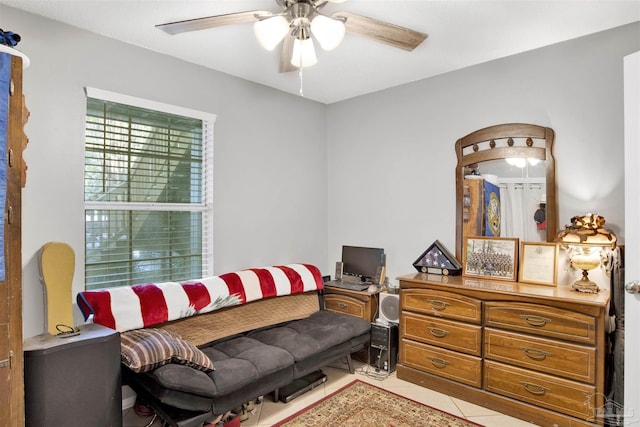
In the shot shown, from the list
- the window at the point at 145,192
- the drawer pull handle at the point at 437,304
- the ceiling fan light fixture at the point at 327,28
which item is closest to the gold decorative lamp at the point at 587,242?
the drawer pull handle at the point at 437,304

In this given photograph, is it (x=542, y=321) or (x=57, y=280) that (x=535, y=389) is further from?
(x=57, y=280)

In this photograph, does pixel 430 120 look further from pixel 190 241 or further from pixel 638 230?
pixel 190 241

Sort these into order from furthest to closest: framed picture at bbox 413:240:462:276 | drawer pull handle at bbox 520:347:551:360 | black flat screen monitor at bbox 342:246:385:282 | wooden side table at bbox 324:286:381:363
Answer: black flat screen monitor at bbox 342:246:385:282, wooden side table at bbox 324:286:381:363, framed picture at bbox 413:240:462:276, drawer pull handle at bbox 520:347:551:360

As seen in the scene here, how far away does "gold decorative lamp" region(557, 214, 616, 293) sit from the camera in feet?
7.99

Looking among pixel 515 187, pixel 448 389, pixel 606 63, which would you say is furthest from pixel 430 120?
pixel 448 389

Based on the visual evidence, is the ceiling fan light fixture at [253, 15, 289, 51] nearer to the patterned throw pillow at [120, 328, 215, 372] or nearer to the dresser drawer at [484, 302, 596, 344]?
the patterned throw pillow at [120, 328, 215, 372]

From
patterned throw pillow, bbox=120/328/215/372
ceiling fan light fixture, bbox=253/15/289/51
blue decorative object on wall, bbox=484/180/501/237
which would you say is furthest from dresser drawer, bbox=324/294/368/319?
ceiling fan light fixture, bbox=253/15/289/51

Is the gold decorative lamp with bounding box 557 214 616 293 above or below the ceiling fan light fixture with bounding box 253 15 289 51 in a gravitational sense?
below

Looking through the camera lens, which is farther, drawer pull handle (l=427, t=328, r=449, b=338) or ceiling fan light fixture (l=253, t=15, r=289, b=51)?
drawer pull handle (l=427, t=328, r=449, b=338)

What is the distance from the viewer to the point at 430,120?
351cm

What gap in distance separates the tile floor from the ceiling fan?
7.54ft

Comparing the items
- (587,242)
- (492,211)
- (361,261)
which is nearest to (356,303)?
(361,261)

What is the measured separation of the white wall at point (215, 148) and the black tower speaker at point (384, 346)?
116 centimetres

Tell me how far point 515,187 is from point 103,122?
121 inches
